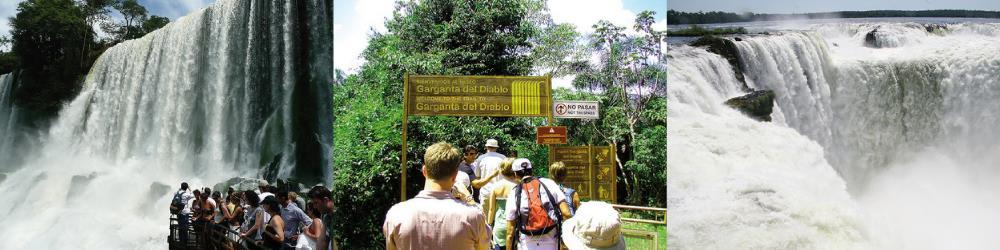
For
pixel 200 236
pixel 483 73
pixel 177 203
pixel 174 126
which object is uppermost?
pixel 483 73

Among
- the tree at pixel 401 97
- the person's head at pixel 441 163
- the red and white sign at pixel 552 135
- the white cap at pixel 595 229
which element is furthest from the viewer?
the tree at pixel 401 97

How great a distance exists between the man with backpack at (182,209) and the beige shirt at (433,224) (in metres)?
3.99

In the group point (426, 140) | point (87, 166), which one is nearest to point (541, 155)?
point (426, 140)

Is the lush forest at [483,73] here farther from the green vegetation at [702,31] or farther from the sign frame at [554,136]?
the green vegetation at [702,31]

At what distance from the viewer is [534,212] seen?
4.27 m

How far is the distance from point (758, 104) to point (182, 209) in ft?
14.9

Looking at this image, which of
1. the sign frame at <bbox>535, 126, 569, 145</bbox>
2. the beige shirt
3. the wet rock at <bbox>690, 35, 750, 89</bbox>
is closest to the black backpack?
the sign frame at <bbox>535, 126, 569, 145</bbox>

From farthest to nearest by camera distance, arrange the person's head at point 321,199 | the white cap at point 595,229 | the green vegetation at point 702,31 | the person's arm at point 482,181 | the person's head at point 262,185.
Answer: the green vegetation at point 702,31, the person's head at point 321,199, the person's head at point 262,185, the person's arm at point 482,181, the white cap at point 595,229

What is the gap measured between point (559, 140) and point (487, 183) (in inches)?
65.0

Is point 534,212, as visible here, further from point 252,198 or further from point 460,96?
point 460,96

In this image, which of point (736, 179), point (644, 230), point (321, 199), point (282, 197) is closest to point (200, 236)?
point (282, 197)

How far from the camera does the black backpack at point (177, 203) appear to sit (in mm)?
6105

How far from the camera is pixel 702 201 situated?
718 cm

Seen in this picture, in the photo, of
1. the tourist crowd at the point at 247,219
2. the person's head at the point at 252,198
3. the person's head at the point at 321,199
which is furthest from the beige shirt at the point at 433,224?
the person's head at the point at 321,199
